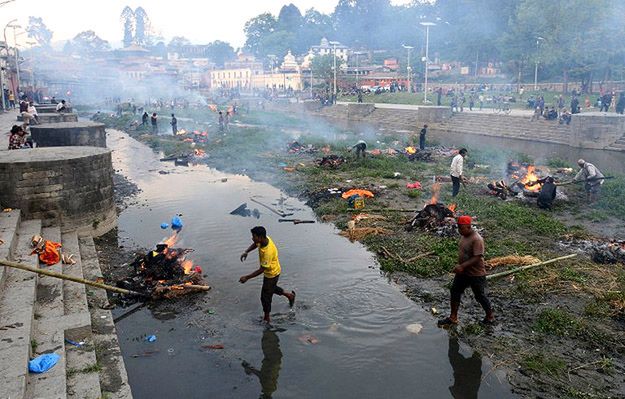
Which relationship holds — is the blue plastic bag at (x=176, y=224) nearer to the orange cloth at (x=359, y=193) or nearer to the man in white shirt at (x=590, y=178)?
the orange cloth at (x=359, y=193)

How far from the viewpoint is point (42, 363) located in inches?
210

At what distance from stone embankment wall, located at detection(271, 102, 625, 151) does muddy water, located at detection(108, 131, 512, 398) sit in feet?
75.7

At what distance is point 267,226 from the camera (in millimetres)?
12891

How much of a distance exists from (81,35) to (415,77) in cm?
14923

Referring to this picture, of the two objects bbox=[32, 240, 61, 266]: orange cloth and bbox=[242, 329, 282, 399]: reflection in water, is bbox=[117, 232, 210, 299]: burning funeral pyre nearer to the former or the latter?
bbox=[32, 240, 61, 266]: orange cloth

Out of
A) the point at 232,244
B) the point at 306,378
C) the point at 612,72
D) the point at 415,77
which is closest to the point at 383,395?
the point at 306,378

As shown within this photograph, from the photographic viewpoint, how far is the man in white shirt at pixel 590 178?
14.2m

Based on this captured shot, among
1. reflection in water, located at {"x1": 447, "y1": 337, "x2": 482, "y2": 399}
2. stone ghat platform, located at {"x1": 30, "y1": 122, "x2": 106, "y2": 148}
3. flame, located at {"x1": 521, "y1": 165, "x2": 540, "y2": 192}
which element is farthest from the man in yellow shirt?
stone ghat platform, located at {"x1": 30, "y1": 122, "x2": 106, "y2": 148}

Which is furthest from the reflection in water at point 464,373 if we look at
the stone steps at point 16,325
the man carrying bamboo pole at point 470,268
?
the stone steps at point 16,325

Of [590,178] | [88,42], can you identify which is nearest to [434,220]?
[590,178]

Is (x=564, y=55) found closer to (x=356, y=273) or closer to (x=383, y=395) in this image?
(x=356, y=273)

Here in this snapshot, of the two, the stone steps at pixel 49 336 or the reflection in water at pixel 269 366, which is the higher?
the stone steps at pixel 49 336

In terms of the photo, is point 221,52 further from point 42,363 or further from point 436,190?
point 42,363

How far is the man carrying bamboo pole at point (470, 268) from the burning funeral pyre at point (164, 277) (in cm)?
418
